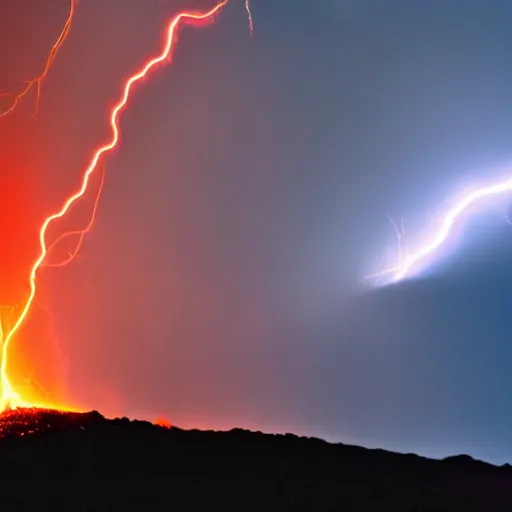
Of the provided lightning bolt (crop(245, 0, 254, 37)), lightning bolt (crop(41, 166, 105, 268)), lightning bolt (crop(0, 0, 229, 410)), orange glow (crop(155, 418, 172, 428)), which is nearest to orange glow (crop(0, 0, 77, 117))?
lightning bolt (crop(0, 0, 229, 410))

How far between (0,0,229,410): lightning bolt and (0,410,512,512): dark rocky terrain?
1.41 feet

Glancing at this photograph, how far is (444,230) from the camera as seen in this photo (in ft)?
15.1

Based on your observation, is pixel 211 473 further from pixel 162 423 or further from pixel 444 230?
pixel 444 230

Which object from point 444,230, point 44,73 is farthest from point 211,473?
point 44,73

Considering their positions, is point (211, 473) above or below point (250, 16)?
below

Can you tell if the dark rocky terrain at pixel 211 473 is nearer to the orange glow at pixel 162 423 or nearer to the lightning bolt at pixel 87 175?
the orange glow at pixel 162 423

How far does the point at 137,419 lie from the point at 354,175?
8.78 ft

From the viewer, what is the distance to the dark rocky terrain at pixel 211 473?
3.58 m

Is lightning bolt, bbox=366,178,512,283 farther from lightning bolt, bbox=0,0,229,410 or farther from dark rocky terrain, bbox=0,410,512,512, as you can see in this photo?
lightning bolt, bbox=0,0,229,410

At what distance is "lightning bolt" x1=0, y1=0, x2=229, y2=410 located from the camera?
→ 5.02 metres

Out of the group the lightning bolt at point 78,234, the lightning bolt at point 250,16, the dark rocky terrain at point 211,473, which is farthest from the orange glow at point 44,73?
the dark rocky terrain at point 211,473

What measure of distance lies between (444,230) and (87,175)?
9.73 feet

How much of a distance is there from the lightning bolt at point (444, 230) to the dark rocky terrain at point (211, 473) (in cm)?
136

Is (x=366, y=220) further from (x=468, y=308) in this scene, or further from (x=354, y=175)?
(x=468, y=308)
